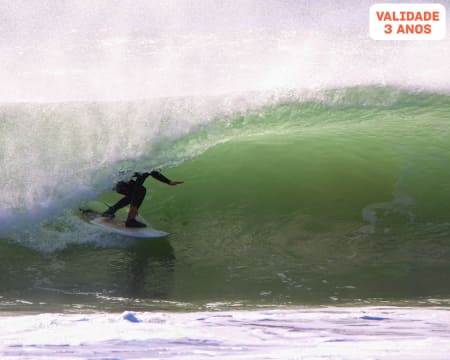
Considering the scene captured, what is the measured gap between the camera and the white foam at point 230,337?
299cm

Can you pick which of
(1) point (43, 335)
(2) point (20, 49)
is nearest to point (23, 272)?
(1) point (43, 335)

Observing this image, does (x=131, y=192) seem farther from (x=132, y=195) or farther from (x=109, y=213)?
(x=109, y=213)

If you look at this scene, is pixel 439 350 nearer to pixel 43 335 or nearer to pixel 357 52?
pixel 43 335

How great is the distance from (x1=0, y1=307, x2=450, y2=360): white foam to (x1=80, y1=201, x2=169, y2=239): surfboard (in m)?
2.89

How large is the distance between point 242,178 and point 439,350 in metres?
5.06

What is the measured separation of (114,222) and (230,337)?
387 centimetres

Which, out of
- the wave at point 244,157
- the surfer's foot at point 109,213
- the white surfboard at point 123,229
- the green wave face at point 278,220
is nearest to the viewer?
the green wave face at point 278,220

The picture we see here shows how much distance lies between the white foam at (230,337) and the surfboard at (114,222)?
289 centimetres

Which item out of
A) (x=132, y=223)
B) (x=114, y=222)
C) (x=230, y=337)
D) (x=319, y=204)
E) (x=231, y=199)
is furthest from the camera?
(x=231, y=199)

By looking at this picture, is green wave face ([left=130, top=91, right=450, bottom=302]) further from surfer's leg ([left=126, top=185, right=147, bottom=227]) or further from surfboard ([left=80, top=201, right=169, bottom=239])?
surfer's leg ([left=126, top=185, right=147, bottom=227])

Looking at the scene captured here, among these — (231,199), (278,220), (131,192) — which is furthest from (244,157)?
(131,192)

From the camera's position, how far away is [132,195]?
6938 mm

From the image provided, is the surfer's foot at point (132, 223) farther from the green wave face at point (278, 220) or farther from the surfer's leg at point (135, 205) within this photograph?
the green wave face at point (278, 220)

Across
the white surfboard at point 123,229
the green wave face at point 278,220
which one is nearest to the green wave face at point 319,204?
the green wave face at point 278,220
